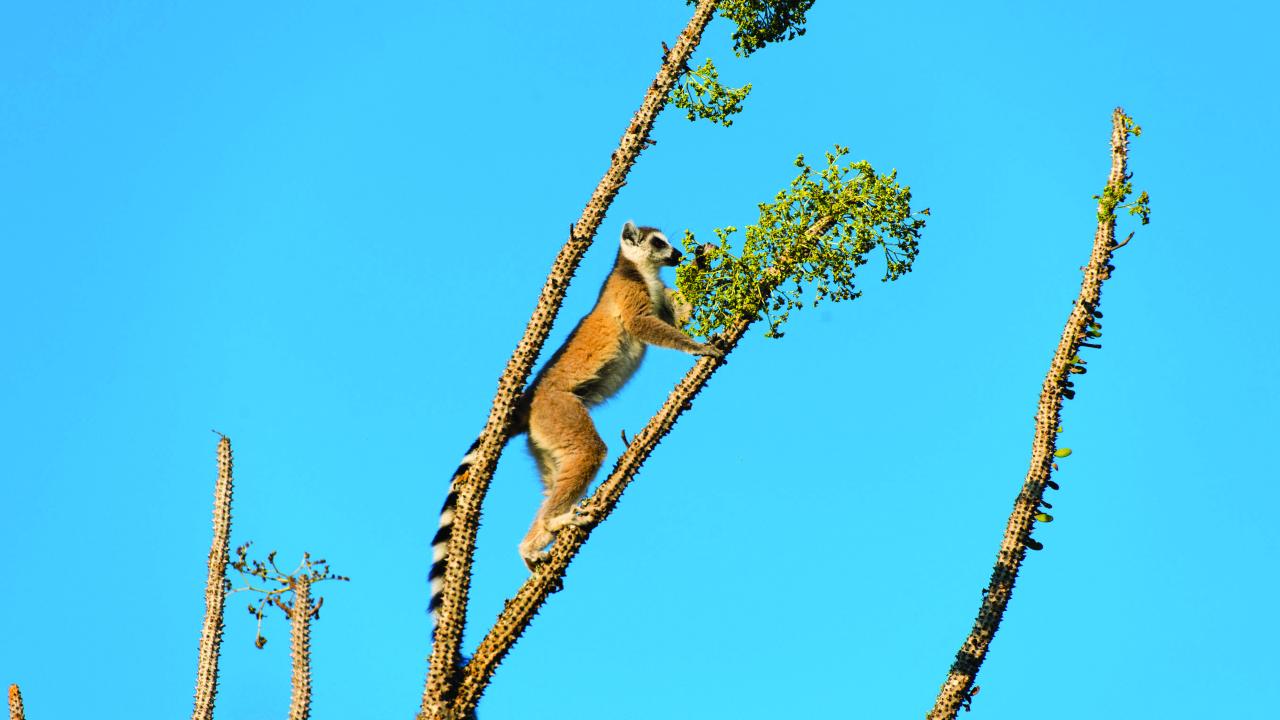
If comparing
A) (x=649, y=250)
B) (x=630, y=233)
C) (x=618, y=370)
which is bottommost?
(x=618, y=370)

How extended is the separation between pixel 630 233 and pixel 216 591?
583cm

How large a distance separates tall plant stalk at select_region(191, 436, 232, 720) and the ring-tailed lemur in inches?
52.8

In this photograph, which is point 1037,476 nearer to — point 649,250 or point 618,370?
point 618,370

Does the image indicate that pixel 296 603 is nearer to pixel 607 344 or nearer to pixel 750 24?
pixel 607 344

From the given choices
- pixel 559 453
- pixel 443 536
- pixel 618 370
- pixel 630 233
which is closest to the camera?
pixel 443 536

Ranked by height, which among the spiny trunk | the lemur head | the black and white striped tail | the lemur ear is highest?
the lemur ear

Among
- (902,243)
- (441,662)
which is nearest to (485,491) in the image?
(441,662)

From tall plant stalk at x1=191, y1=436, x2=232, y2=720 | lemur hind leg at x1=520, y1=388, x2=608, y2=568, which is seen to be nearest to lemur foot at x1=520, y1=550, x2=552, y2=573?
lemur hind leg at x1=520, y1=388, x2=608, y2=568

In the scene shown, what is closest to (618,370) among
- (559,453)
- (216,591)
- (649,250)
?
(559,453)

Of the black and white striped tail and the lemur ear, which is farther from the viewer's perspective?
the lemur ear

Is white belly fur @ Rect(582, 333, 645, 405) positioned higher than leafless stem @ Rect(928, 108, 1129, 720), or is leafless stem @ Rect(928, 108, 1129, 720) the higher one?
white belly fur @ Rect(582, 333, 645, 405)

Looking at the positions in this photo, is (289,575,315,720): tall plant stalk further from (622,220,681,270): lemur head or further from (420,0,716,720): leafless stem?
(622,220,681,270): lemur head

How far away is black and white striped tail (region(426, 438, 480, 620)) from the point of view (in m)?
7.76

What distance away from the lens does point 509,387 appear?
720cm
